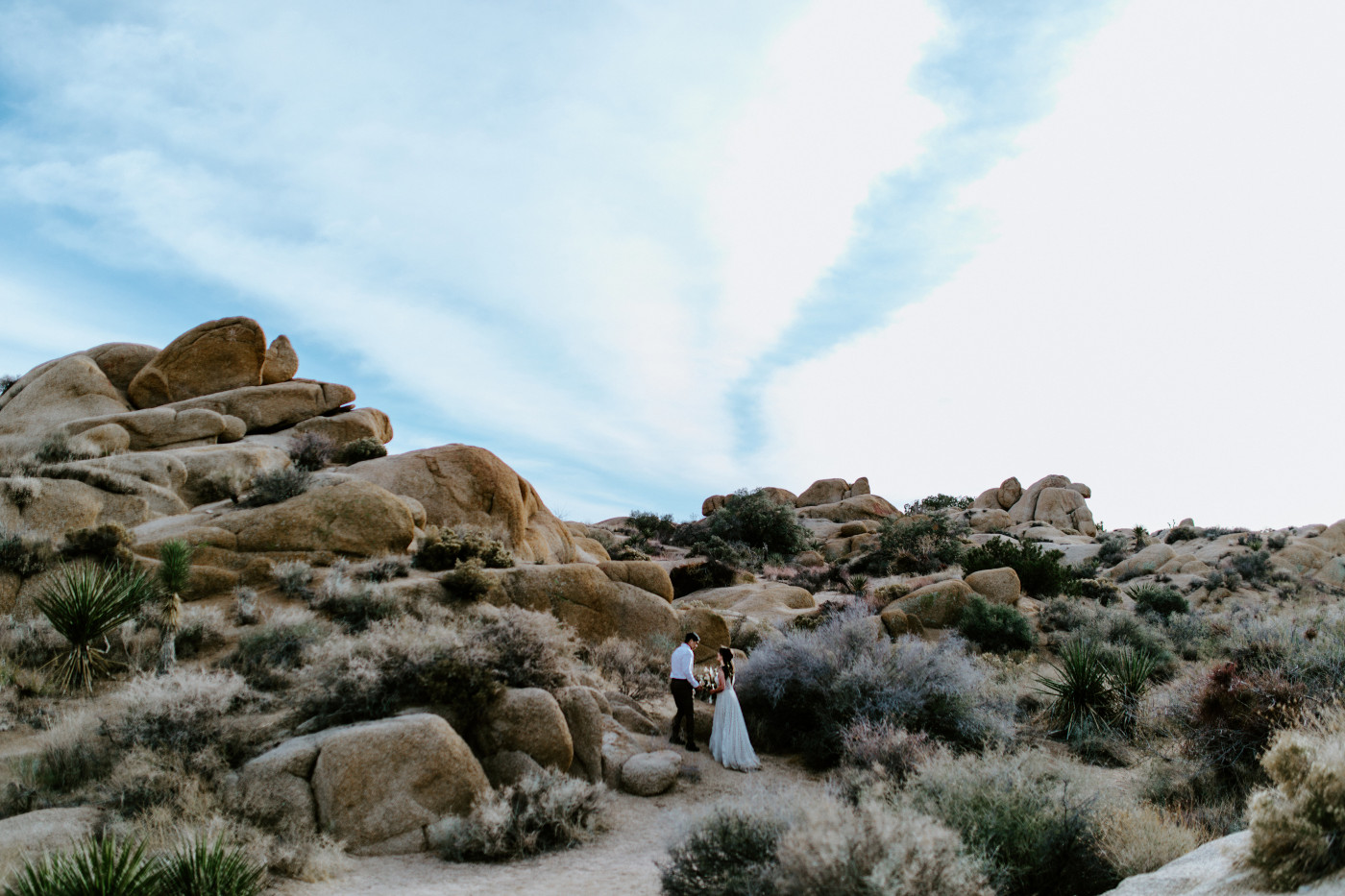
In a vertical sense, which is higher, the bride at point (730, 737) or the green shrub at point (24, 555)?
the green shrub at point (24, 555)

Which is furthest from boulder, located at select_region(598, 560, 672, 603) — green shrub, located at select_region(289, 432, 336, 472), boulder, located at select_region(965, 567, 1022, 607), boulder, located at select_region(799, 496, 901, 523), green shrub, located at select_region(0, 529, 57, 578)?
boulder, located at select_region(799, 496, 901, 523)

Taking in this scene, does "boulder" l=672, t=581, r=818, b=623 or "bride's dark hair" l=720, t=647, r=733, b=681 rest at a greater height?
"boulder" l=672, t=581, r=818, b=623

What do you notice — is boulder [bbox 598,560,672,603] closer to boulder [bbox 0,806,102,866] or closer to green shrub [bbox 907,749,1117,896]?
boulder [bbox 0,806,102,866]

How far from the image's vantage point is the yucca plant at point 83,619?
1115 cm

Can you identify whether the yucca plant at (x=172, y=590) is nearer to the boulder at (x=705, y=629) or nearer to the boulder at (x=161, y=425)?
the boulder at (x=705, y=629)

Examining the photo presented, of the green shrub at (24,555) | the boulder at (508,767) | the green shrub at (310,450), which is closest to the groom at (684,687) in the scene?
the boulder at (508,767)

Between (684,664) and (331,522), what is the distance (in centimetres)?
965

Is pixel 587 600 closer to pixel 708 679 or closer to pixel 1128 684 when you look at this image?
pixel 708 679

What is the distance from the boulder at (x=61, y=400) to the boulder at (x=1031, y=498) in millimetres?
61136

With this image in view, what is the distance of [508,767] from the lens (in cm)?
→ 938

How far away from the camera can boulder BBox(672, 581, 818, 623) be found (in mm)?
24422

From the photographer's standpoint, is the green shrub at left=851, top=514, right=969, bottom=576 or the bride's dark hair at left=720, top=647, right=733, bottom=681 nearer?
the bride's dark hair at left=720, top=647, right=733, bottom=681

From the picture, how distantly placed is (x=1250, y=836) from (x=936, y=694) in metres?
8.16

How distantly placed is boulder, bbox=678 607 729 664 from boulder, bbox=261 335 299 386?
24770 millimetres
